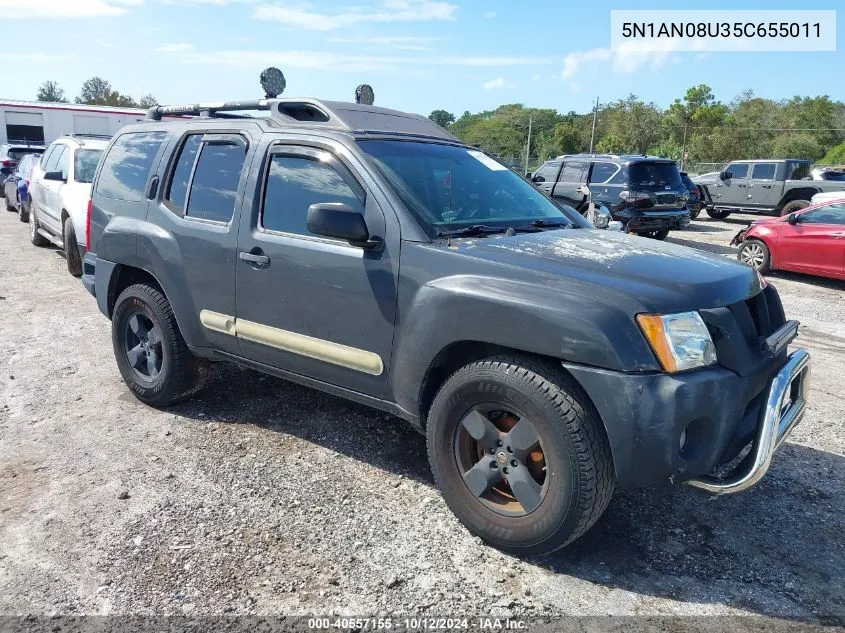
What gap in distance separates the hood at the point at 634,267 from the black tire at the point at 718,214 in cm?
1881

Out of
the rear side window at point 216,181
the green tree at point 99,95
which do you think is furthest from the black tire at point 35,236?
the green tree at point 99,95

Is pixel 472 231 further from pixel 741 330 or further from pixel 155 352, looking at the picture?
pixel 155 352

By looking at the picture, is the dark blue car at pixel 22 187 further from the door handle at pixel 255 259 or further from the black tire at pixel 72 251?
the door handle at pixel 255 259

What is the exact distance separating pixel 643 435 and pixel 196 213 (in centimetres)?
295

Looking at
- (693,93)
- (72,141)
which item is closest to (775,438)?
(72,141)

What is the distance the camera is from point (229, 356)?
4176mm

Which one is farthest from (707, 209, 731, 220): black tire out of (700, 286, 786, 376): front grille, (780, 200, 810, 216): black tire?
(700, 286, 786, 376): front grille

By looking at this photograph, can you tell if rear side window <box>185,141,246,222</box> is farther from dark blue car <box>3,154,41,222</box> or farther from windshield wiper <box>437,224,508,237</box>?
dark blue car <box>3,154,41,222</box>

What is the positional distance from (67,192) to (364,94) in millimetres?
5390

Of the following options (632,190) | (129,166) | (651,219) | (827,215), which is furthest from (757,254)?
(129,166)

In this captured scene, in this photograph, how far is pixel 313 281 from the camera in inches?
140

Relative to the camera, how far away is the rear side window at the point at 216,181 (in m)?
4.04

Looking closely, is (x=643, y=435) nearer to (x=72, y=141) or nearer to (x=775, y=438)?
(x=775, y=438)

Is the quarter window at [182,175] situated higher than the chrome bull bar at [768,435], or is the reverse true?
the quarter window at [182,175]
